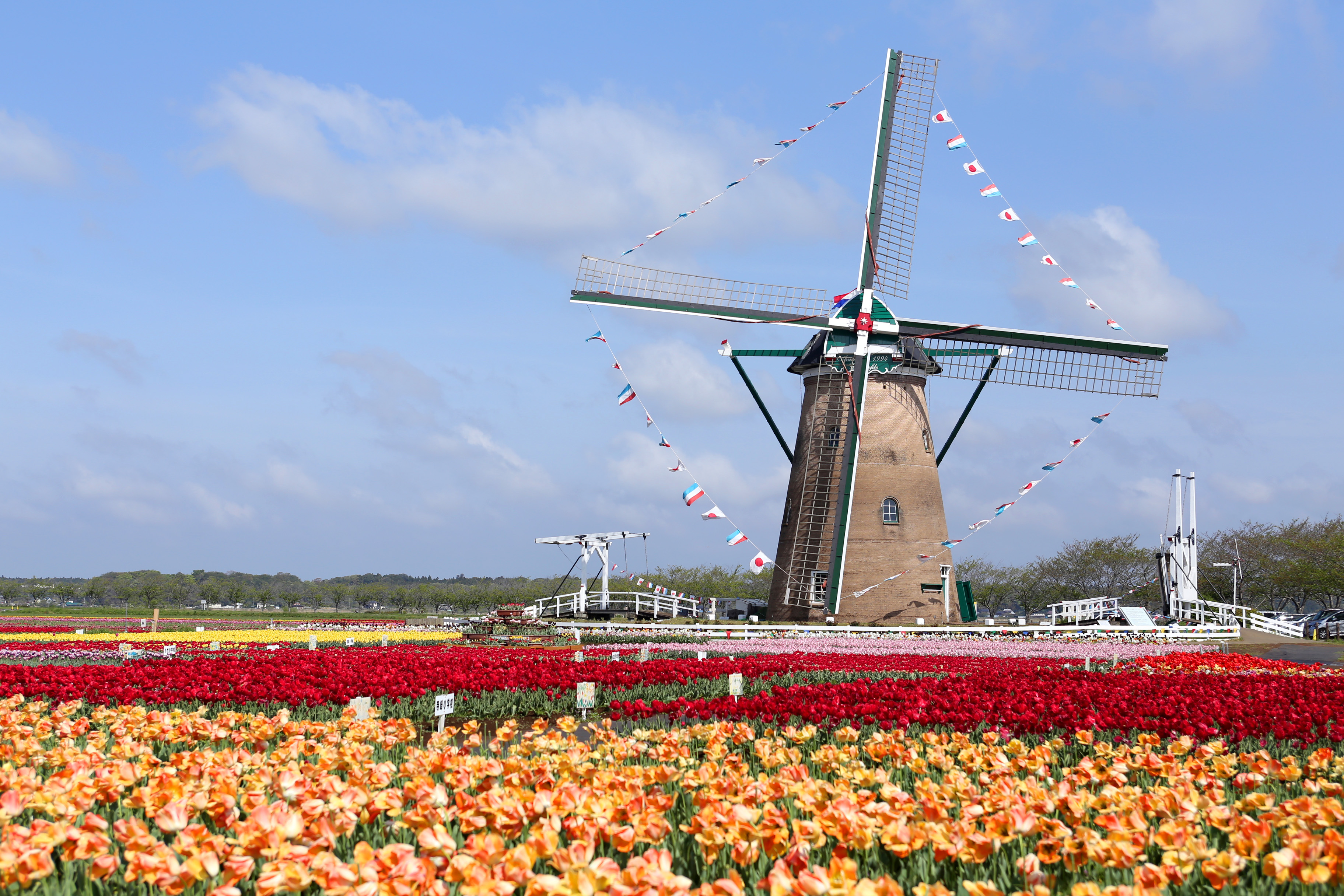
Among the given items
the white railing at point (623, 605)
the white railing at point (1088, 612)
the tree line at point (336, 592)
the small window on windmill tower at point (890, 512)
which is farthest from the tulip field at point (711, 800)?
the tree line at point (336, 592)

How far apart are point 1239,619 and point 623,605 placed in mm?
23533

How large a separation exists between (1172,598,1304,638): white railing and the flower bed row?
33.9 meters

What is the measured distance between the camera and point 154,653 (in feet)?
55.0

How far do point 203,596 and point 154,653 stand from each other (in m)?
87.7

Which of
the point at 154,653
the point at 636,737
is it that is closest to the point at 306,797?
the point at 636,737

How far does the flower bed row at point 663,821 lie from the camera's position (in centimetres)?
321

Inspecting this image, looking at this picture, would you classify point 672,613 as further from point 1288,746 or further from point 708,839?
point 708,839

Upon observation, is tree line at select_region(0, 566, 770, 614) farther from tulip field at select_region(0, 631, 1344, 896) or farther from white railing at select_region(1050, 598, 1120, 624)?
tulip field at select_region(0, 631, 1344, 896)

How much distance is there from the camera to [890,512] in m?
29.6

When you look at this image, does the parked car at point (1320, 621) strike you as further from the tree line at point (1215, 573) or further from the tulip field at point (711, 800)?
the tulip field at point (711, 800)

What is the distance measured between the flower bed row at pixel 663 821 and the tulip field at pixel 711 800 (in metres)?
0.01

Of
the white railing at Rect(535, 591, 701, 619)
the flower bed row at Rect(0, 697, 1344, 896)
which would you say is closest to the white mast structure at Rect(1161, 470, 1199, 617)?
the white railing at Rect(535, 591, 701, 619)

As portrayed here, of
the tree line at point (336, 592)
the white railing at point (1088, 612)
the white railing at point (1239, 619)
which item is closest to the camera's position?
the white railing at point (1239, 619)

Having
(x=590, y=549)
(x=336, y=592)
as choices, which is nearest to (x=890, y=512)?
(x=590, y=549)
